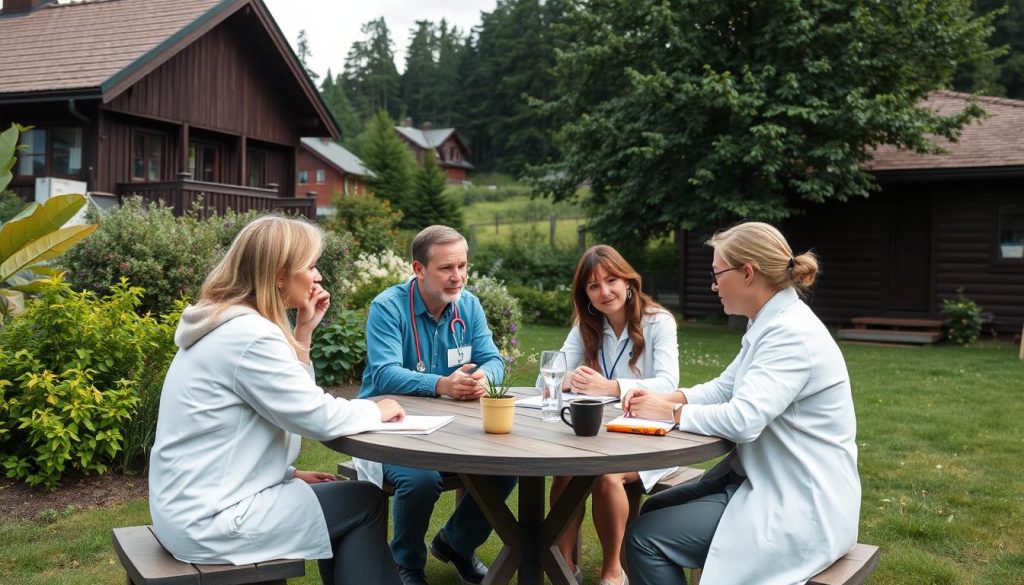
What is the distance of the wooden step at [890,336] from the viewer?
15.0m

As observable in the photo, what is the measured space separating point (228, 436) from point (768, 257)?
1.85m

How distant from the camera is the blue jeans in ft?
11.8

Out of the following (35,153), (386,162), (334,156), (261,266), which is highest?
(334,156)

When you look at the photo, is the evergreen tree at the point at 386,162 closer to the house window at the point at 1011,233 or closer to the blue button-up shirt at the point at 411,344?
the house window at the point at 1011,233

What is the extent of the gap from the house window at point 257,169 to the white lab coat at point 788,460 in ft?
63.4

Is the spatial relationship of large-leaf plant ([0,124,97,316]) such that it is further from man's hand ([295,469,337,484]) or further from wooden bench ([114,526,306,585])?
wooden bench ([114,526,306,585])

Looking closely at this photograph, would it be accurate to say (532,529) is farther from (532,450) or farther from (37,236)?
(37,236)

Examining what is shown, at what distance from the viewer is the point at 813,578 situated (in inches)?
104

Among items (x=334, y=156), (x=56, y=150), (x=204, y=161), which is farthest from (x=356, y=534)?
(x=334, y=156)

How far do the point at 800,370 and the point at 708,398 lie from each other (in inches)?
29.5

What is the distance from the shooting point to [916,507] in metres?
5.02

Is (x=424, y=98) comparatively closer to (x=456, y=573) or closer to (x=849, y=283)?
(x=849, y=283)

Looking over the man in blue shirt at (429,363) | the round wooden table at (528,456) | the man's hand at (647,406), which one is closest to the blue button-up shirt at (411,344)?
the man in blue shirt at (429,363)

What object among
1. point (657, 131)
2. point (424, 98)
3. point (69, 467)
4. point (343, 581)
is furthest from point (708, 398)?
point (424, 98)
